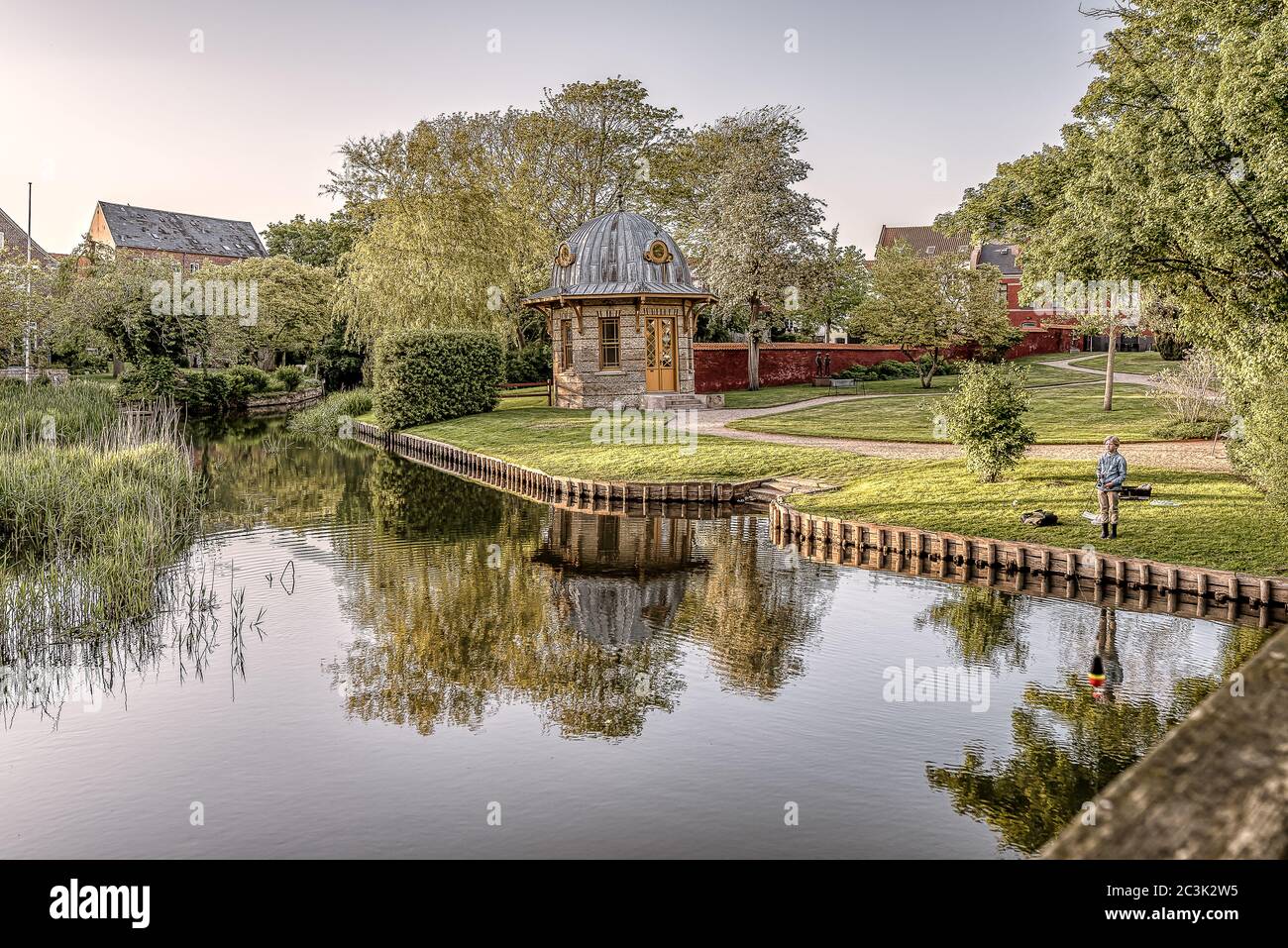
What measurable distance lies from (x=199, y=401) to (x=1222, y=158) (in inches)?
1822

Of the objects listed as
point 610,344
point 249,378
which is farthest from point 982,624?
point 249,378

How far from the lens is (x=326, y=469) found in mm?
32344

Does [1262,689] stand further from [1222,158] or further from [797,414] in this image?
[797,414]

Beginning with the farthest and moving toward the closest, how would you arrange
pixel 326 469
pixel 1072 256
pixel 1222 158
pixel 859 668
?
pixel 326 469 → pixel 1072 256 → pixel 1222 158 → pixel 859 668

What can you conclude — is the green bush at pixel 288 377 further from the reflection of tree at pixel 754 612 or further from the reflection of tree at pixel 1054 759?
the reflection of tree at pixel 1054 759

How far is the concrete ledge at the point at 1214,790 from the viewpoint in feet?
5.62

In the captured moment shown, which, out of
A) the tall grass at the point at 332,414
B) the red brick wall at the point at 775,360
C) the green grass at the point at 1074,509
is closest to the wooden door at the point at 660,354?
the red brick wall at the point at 775,360

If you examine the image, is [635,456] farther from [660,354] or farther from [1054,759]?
[1054,759]

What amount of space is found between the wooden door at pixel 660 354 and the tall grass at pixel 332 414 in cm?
1411

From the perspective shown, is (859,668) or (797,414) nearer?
(859,668)

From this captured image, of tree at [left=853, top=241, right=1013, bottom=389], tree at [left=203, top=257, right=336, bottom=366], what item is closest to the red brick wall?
tree at [left=853, top=241, right=1013, bottom=389]

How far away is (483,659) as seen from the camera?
13219mm
